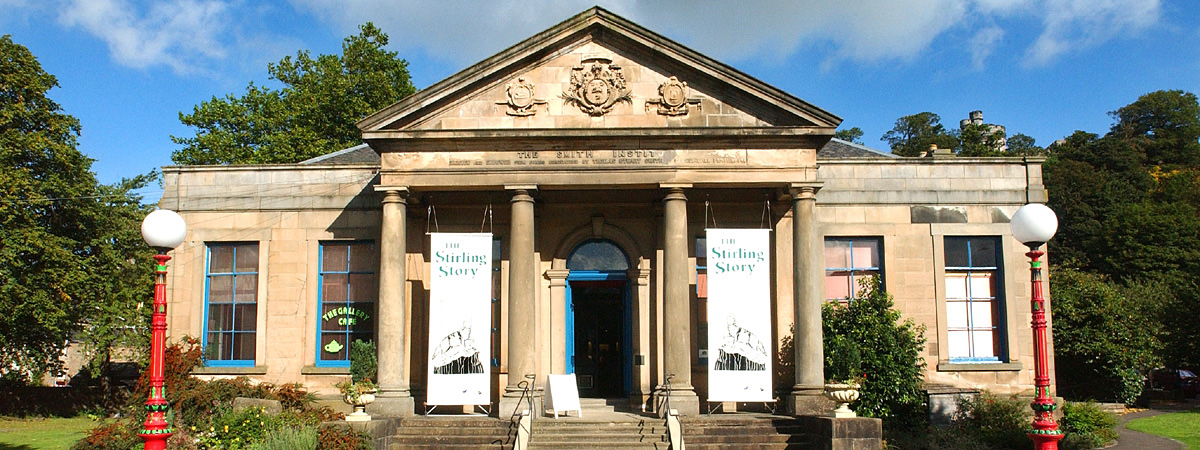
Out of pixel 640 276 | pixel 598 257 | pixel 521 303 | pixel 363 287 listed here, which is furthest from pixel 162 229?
pixel 640 276

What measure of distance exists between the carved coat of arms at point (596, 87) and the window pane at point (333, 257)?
21.7 feet

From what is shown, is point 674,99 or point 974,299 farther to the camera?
point 974,299

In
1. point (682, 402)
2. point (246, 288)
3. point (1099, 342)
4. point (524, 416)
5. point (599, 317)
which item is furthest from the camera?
point (1099, 342)

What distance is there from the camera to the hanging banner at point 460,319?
1709 cm

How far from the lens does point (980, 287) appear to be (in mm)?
20516

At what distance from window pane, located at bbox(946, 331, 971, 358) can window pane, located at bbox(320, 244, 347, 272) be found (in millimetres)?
13517

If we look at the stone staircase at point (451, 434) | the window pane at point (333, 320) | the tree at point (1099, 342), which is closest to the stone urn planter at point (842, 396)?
the stone staircase at point (451, 434)

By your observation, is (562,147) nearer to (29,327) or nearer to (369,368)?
(369,368)

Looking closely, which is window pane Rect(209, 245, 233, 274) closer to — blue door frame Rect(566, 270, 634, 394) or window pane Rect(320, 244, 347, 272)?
window pane Rect(320, 244, 347, 272)

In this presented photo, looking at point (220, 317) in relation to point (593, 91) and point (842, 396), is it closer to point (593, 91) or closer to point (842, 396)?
point (593, 91)

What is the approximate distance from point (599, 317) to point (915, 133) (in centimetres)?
6108

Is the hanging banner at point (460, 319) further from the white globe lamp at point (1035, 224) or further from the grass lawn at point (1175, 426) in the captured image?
the grass lawn at point (1175, 426)

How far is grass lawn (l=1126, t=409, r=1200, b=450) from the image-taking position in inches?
710

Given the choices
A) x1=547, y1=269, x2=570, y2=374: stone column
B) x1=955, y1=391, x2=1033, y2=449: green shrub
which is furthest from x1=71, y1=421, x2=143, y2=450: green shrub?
x1=955, y1=391, x2=1033, y2=449: green shrub
